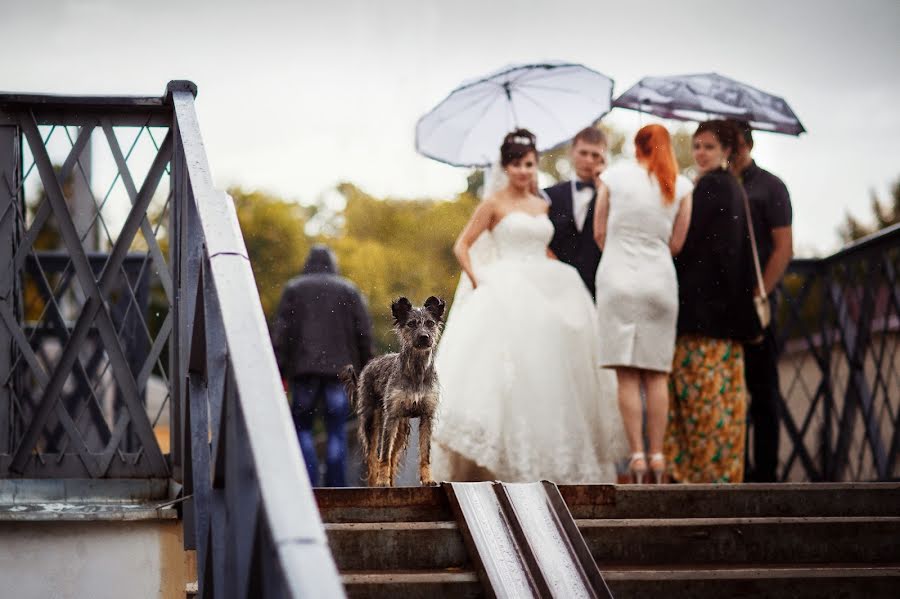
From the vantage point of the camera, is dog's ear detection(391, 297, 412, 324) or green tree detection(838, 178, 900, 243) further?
green tree detection(838, 178, 900, 243)

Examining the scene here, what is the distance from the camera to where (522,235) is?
7930 mm

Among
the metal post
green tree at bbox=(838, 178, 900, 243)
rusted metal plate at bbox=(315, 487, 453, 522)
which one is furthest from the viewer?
green tree at bbox=(838, 178, 900, 243)

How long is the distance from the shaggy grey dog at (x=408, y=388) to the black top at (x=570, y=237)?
2182mm

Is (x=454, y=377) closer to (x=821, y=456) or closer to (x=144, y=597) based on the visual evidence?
(x=144, y=597)

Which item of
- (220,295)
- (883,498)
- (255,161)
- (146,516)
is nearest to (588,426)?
(883,498)

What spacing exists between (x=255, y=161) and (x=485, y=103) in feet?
95.7

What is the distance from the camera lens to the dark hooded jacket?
27.2ft

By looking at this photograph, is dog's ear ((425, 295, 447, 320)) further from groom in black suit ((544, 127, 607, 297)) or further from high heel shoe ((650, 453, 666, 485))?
groom in black suit ((544, 127, 607, 297))

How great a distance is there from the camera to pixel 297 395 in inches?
337

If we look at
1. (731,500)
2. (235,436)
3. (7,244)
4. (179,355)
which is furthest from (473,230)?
(235,436)

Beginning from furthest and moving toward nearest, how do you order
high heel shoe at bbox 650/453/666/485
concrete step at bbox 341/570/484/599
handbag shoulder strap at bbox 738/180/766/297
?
handbag shoulder strap at bbox 738/180/766/297
high heel shoe at bbox 650/453/666/485
concrete step at bbox 341/570/484/599

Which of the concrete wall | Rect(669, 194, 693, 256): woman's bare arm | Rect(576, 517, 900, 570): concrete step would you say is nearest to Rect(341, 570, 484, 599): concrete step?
Rect(576, 517, 900, 570): concrete step

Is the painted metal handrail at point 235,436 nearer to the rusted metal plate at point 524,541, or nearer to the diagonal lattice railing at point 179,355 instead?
the diagonal lattice railing at point 179,355

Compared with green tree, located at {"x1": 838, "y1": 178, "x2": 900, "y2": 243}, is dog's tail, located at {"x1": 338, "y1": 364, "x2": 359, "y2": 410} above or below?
below
